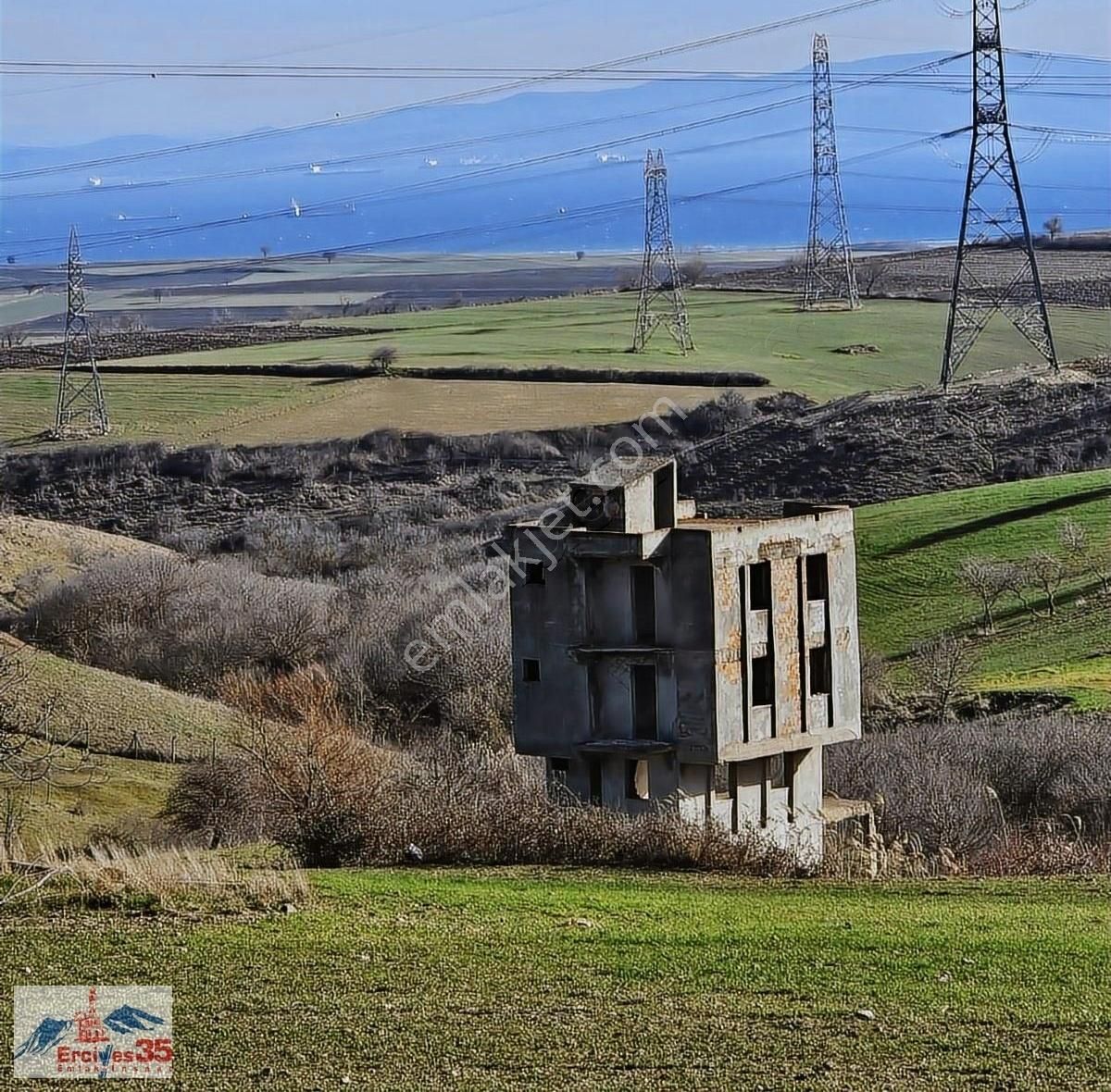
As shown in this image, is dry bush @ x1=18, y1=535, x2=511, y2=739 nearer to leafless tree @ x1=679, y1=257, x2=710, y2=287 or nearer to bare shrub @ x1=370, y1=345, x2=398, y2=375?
bare shrub @ x1=370, y1=345, x2=398, y2=375

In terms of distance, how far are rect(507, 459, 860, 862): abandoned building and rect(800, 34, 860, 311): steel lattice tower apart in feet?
122

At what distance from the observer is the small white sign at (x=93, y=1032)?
10508 millimetres

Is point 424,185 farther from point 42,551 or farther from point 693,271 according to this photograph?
point 42,551

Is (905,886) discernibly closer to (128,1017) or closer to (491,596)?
(128,1017)

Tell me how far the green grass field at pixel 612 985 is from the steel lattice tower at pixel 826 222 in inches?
1769

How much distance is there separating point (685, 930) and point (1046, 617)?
2966 cm

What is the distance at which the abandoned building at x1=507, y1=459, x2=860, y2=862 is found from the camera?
2128 cm

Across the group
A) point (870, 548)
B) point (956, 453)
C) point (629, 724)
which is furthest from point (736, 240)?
point (629, 724)

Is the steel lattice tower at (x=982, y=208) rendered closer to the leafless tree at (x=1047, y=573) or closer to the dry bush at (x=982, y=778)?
the leafless tree at (x=1047, y=573)

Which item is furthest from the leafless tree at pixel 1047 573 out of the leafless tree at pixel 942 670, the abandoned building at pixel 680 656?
the abandoned building at pixel 680 656

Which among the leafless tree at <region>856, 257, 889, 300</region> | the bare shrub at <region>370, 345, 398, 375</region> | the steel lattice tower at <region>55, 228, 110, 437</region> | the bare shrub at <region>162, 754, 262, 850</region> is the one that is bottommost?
the bare shrub at <region>162, 754, 262, 850</region>

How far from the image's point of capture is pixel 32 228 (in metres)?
171

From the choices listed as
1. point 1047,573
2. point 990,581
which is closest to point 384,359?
point 990,581

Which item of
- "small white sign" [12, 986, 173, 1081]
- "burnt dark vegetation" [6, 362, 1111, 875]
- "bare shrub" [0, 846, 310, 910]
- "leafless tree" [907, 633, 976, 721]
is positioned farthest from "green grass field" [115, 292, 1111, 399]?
"small white sign" [12, 986, 173, 1081]
